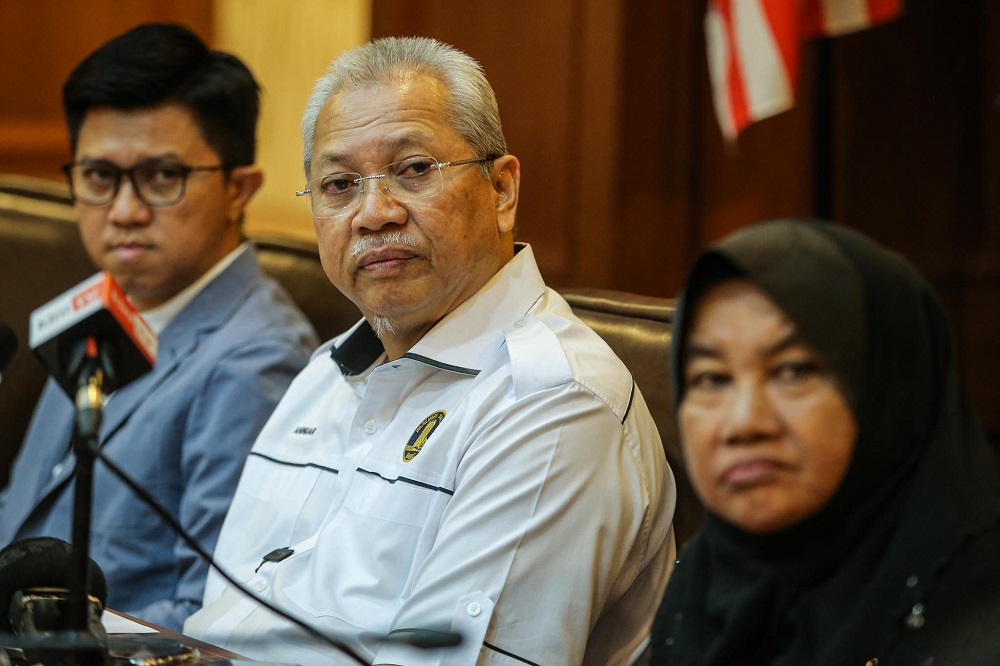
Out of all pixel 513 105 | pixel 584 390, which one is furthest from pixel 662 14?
pixel 584 390

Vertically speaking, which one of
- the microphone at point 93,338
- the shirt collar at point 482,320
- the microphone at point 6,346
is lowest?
the shirt collar at point 482,320

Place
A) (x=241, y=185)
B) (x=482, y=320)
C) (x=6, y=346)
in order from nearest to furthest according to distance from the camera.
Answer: (x=6, y=346), (x=482, y=320), (x=241, y=185)

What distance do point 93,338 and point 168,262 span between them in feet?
4.52

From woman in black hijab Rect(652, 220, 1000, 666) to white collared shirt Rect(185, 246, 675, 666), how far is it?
401 millimetres

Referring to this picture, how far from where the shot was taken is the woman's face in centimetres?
102

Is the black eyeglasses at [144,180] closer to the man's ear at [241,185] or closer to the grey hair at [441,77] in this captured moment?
the man's ear at [241,185]

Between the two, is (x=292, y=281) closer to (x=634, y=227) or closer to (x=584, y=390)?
(x=634, y=227)

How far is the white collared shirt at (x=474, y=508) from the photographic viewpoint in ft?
4.70

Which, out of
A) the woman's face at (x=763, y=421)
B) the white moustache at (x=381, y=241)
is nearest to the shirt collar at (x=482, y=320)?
the white moustache at (x=381, y=241)

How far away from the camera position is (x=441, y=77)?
6.02 ft

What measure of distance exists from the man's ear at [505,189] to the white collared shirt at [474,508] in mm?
53

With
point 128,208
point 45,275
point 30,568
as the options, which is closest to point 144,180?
point 128,208

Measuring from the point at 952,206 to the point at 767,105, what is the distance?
129 centimetres

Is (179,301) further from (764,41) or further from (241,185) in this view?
(764,41)
